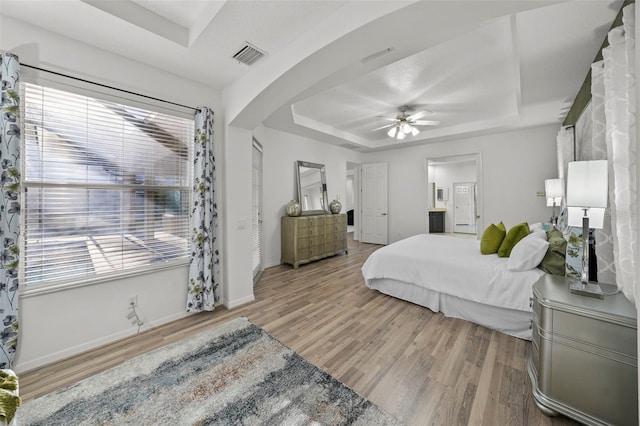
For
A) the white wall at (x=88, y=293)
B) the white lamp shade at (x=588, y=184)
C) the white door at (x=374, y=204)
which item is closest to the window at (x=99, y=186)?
the white wall at (x=88, y=293)

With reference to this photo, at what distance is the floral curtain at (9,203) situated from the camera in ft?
5.61

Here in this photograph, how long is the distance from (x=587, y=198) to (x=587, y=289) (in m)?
0.57

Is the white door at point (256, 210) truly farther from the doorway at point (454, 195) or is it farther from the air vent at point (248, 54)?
the doorway at point (454, 195)

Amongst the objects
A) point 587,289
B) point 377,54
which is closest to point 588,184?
point 587,289

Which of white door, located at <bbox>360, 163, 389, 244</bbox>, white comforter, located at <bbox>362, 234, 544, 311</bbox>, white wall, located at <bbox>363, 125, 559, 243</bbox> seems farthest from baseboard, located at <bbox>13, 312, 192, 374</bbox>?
white wall, located at <bbox>363, 125, 559, 243</bbox>

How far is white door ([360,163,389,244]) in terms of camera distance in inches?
255

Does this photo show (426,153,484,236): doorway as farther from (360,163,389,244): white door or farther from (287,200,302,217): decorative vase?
(287,200,302,217): decorative vase

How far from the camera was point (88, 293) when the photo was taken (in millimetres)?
2135

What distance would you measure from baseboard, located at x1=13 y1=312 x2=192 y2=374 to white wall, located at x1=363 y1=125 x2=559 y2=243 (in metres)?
5.47

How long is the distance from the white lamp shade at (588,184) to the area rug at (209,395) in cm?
175

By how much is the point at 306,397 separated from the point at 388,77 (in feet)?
10.9

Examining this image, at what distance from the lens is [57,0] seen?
165 centimetres

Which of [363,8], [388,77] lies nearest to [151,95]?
[363,8]

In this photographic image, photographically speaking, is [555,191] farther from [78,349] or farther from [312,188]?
[78,349]
